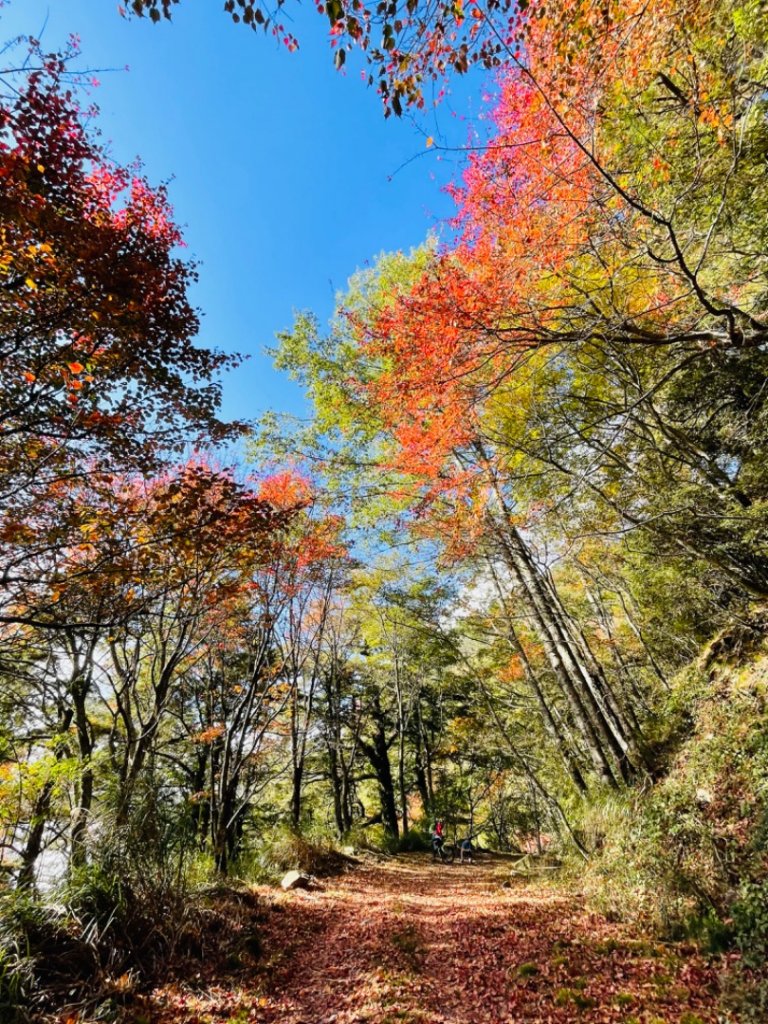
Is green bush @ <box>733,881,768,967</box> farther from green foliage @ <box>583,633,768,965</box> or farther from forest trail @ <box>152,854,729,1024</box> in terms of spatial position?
forest trail @ <box>152,854,729,1024</box>

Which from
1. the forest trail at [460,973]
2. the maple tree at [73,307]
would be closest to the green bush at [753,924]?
the forest trail at [460,973]

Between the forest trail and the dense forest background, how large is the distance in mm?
533

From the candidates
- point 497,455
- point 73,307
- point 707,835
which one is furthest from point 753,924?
point 73,307

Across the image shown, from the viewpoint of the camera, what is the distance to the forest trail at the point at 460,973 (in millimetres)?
3258

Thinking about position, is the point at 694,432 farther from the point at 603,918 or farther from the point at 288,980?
the point at 288,980

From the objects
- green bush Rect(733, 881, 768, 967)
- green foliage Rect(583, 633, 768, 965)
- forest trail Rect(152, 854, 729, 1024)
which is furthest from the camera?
green foliage Rect(583, 633, 768, 965)

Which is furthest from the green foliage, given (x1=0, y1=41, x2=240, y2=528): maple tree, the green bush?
(x1=0, y1=41, x2=240, y2=528): maple tree

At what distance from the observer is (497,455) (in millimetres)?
6926

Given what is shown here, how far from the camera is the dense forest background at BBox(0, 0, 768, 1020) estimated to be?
12.6ft

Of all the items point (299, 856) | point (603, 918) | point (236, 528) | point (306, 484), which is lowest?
point (603, 918)

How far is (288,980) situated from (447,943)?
5.63 feet

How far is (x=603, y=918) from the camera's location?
15.8ft

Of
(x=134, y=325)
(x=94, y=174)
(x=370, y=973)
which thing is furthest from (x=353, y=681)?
(x=94, y=174)

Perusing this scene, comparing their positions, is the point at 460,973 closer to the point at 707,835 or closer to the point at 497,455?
the point at 707,835
